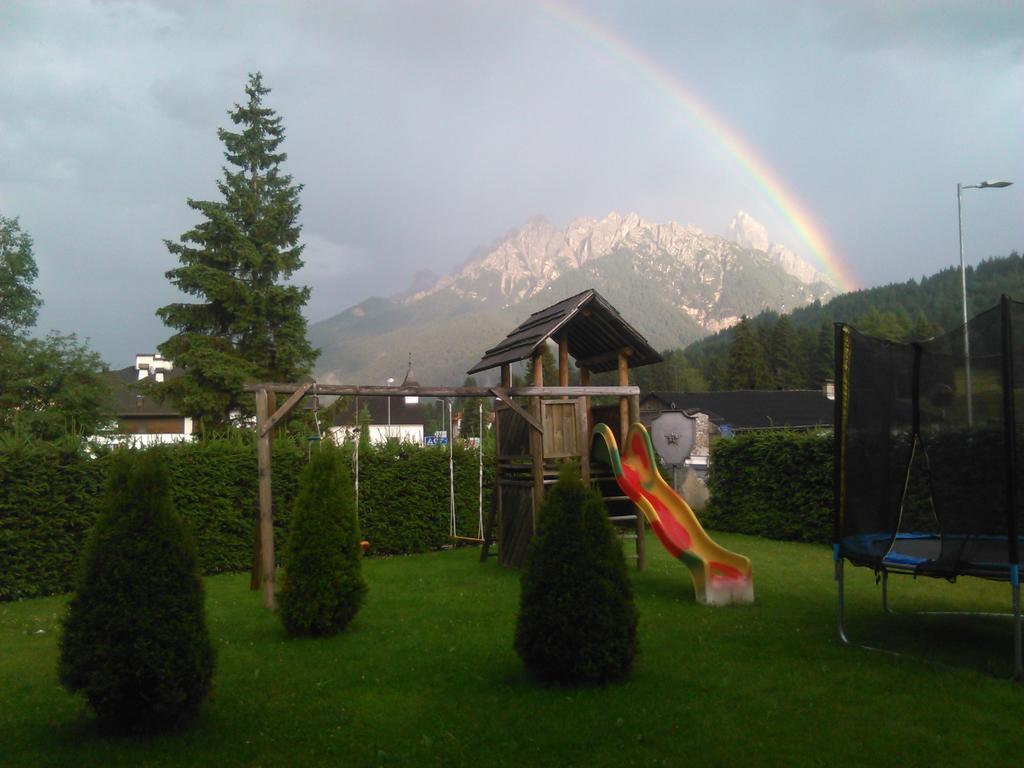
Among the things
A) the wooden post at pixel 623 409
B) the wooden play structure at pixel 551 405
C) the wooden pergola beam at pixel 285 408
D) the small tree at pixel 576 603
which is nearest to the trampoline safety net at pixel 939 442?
the small tree at pixel 576 603

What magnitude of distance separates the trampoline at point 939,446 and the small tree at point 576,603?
2.59m

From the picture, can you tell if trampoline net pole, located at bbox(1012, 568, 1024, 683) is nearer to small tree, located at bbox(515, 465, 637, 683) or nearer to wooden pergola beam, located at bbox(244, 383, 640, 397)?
small tree, located at bbox(515, 465, 637, 683)

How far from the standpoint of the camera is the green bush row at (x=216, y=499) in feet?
40.4

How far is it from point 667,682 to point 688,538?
4.17 metres

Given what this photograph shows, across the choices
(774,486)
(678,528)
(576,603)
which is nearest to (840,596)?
(576,603)

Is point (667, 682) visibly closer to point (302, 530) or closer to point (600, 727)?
point (600, 727)

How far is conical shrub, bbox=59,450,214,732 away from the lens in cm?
506

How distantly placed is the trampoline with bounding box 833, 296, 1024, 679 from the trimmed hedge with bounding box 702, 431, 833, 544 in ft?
26.6

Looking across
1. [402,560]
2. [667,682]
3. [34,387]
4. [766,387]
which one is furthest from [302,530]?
[766,387]

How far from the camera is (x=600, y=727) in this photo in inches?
209

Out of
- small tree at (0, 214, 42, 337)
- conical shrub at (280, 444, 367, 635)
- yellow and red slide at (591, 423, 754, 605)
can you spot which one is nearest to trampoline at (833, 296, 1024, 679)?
yellow and red slide at (591, 423, 754, 605)

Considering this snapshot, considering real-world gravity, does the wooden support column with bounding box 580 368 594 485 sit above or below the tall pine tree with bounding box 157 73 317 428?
below

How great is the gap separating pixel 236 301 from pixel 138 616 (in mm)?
24427

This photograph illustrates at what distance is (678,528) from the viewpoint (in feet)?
34.6
